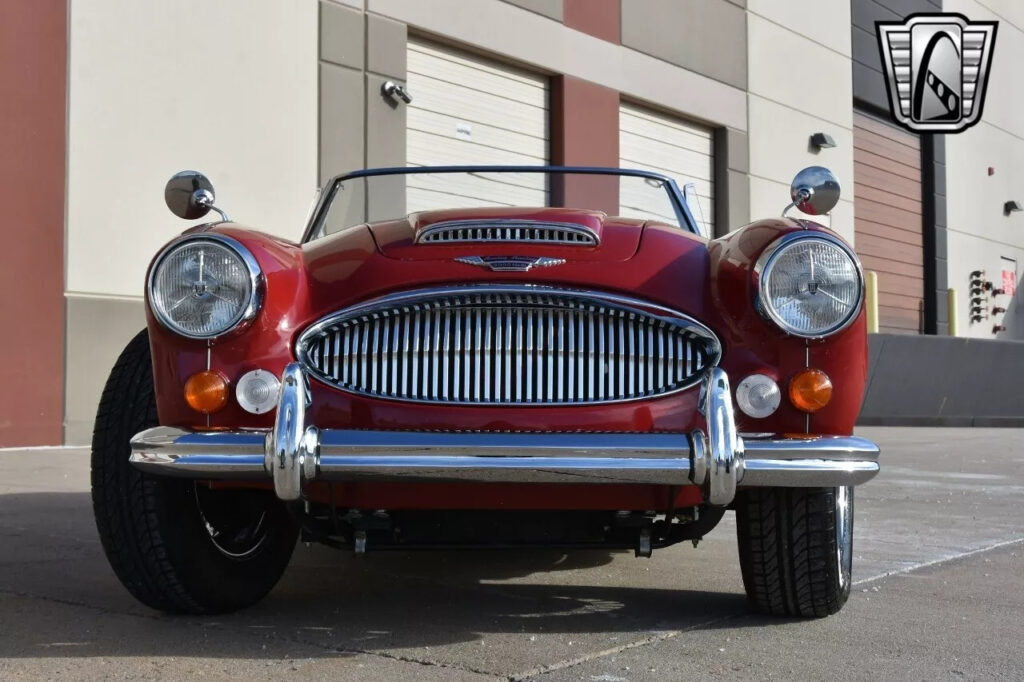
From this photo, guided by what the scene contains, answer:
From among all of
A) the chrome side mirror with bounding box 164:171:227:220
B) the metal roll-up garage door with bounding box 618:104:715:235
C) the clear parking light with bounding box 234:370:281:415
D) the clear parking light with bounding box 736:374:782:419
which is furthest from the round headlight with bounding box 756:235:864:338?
the metal roll-up garage door with bounding box 618:104:715:235

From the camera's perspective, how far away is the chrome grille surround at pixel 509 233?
2979mm

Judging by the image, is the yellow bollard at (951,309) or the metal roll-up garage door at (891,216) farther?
the yellow bollard at (951,309)

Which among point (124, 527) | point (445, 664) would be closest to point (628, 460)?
point (445, 664)

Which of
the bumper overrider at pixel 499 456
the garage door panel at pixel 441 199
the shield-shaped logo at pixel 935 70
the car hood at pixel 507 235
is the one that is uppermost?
the shield-shaped logo at pixel 935 70

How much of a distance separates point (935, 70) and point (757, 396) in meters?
17.9

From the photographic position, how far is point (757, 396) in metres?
2.73

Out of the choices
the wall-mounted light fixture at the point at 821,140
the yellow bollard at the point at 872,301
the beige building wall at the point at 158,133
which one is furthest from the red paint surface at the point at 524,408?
the yellow bollard at the point at 872,301

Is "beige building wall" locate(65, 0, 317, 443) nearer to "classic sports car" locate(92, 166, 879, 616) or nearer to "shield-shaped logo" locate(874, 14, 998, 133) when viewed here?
"classic sports car" locate(92, 166, 879, 616)

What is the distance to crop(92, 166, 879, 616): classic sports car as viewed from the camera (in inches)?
99.7

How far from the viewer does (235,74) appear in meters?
9.49

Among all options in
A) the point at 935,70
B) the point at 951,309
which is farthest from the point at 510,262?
the point at 951,309

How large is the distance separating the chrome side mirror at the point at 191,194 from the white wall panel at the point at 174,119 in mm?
5169

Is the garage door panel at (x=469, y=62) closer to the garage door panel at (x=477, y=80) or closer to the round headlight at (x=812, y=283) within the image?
the garage door panel at (x=477, y=80)

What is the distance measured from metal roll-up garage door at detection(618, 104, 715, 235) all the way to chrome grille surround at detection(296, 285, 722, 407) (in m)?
10.3
